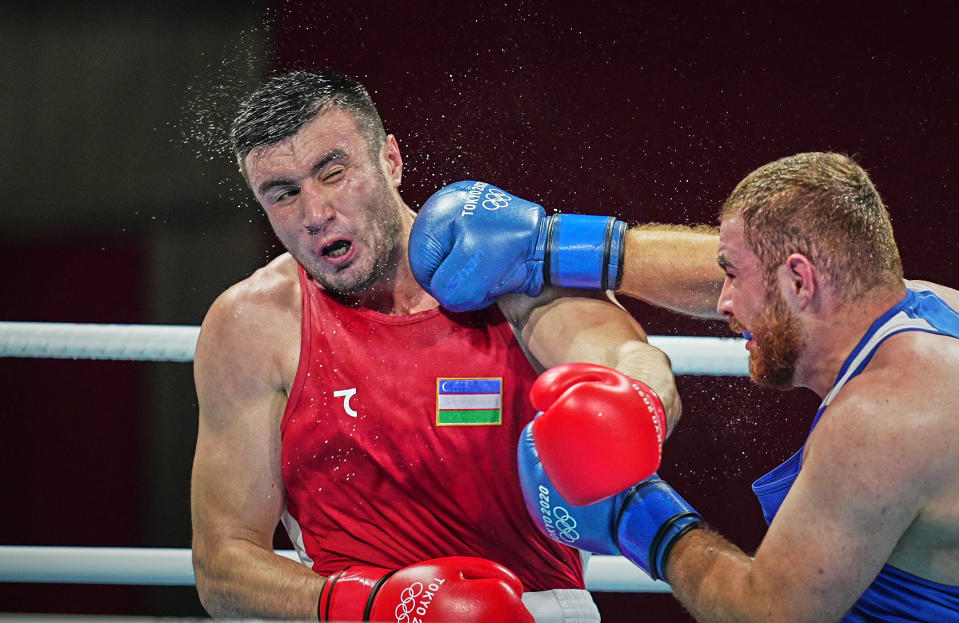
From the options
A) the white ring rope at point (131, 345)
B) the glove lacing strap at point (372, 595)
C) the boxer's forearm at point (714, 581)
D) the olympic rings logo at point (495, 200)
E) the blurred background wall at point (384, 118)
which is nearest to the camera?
the boxer's forearm at point (714, 581)

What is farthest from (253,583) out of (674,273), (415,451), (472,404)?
(674,273)

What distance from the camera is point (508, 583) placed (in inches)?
66.4

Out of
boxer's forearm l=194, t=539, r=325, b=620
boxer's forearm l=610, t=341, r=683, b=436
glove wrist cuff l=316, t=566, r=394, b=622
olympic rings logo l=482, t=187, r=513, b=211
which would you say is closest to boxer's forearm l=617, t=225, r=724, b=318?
boxer's forearm l=610, t=341, r=683, b=436

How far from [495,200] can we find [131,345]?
0.81 metres

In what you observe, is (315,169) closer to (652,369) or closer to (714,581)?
(652,369)

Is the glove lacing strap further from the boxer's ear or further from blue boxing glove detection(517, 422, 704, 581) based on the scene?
the boxer's ear

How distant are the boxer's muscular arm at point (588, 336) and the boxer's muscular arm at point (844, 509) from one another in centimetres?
32

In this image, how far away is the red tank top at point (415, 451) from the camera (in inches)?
76.4

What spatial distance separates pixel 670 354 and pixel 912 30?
1.62 m

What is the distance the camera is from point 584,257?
72.9 inches

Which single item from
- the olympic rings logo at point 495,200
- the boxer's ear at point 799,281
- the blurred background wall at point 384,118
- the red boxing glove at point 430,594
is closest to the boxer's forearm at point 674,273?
the olympic rings logo at point 495,200

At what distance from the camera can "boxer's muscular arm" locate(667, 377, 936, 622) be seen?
1.34 m

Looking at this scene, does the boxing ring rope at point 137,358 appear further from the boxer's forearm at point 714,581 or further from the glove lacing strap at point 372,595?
the boxer's forearm at point 714,581

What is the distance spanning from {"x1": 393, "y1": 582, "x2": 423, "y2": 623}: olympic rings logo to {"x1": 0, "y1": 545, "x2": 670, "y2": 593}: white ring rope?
0.55 meters
